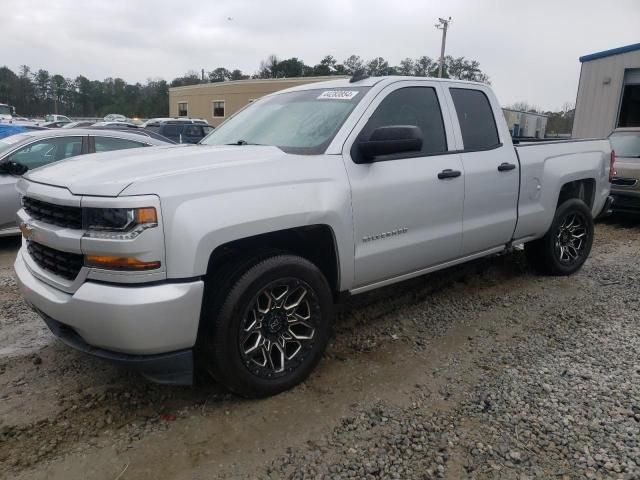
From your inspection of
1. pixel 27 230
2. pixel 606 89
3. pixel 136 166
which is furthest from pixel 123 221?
pixel 606 89

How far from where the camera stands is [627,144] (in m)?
9.61

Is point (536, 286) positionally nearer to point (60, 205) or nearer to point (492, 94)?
point (492, 94)

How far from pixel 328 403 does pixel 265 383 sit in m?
0.40

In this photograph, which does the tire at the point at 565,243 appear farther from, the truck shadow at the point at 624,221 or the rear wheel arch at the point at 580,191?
the truck shadow at the point at 624,221

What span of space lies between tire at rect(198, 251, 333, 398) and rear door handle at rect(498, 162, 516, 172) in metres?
2.11

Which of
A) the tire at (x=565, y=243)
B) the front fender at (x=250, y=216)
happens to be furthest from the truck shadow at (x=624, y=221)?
the front fender at (x=250, y=216)

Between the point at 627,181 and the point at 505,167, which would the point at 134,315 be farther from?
the point at 627,181

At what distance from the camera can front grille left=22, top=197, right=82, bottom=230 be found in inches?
103

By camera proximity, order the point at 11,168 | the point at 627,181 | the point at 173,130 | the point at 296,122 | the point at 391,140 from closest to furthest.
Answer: the point at 391,140, the point at 296,122, the point at 11,168, the point at 627,181, the point at 173,130

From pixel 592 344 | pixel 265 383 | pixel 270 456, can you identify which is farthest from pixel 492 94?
pixel 270 456

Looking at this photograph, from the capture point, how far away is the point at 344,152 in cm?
330

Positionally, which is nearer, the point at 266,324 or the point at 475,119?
the point at 266,324

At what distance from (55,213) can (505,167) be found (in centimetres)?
351

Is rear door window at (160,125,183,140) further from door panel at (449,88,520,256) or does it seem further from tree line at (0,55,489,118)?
tree line at (0,55,489,118)
